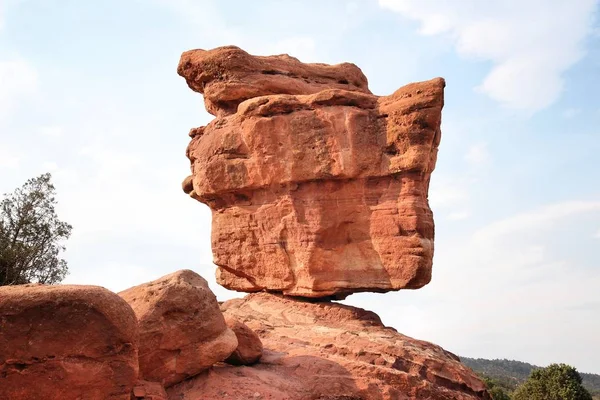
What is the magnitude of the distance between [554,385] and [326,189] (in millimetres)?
29426

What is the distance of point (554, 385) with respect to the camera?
39.4 m

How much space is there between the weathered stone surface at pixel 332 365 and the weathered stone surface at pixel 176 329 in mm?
486

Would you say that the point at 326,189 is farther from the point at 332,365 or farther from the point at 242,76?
the point at 332,365

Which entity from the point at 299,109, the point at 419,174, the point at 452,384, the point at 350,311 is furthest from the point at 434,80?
the point at 452,384

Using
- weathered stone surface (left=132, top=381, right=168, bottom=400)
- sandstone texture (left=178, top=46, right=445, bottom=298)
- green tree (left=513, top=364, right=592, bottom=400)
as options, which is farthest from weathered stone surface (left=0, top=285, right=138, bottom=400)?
green tree (left=513, top=364, right=592, bottom=400)

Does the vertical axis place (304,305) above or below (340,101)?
below

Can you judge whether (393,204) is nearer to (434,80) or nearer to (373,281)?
(373,281)

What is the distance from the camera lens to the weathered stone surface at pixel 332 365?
514 inches

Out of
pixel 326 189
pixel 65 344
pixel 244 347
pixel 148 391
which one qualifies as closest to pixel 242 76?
pixel 326 189

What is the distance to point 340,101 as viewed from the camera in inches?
719

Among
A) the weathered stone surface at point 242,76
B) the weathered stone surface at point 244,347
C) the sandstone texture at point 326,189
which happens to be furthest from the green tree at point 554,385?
the weathered stone surface at point 244,347

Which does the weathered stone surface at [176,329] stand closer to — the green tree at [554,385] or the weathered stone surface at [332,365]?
the weathered stone surface at [332,365]

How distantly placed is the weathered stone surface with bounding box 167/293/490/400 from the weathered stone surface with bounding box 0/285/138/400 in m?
2.28

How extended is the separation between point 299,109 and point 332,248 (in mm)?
4427
